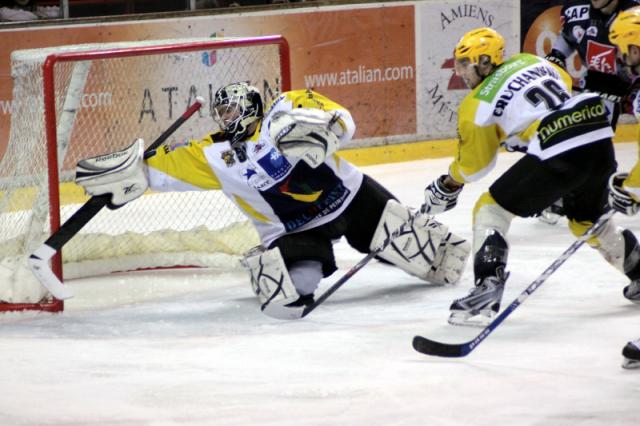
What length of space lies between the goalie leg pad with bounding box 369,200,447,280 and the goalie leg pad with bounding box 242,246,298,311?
38 centimetres

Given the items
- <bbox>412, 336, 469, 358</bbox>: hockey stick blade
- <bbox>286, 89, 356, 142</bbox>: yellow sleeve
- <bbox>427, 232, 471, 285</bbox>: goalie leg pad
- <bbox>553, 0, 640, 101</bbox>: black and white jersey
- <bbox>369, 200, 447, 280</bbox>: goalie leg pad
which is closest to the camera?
<bbox>412, 336, 469, 358</bbox>: hockey stick blade

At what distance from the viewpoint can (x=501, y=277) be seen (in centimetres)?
363

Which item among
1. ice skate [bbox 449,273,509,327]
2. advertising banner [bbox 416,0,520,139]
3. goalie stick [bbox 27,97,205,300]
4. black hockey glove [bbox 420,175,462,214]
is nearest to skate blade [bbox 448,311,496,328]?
ice skate [bbox 449,273,509,327]

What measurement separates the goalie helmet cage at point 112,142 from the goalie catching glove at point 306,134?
56 cm

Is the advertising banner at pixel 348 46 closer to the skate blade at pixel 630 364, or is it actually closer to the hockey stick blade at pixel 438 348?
the hockey stick blade at pixel 438 348

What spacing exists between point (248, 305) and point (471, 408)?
55.4 inches

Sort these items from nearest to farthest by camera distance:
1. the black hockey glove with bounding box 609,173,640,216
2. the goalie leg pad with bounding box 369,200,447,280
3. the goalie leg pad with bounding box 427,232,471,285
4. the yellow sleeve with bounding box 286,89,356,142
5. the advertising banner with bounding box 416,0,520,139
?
1. the black hockey glove with bounding box 609,173,640,216
2. the yellow sleeve with bounding box 286,89,356,142
3. the goalie leg pad with bounding box 369,200,447,280
4. the goalie leg pad with bounding box 427,232,471,285
5. the advertising banner with bounding box 416,0,520,139

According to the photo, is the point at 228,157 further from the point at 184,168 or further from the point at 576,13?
the point at 576,13

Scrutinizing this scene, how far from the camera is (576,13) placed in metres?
5.42

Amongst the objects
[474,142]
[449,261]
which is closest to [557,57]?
[449,261]

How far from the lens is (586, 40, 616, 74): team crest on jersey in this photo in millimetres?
5273

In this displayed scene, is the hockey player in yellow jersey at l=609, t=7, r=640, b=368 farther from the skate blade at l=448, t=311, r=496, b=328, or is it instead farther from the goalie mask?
the goalie mask

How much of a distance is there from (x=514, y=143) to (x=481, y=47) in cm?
31

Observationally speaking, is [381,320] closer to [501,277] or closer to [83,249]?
[501,277]
